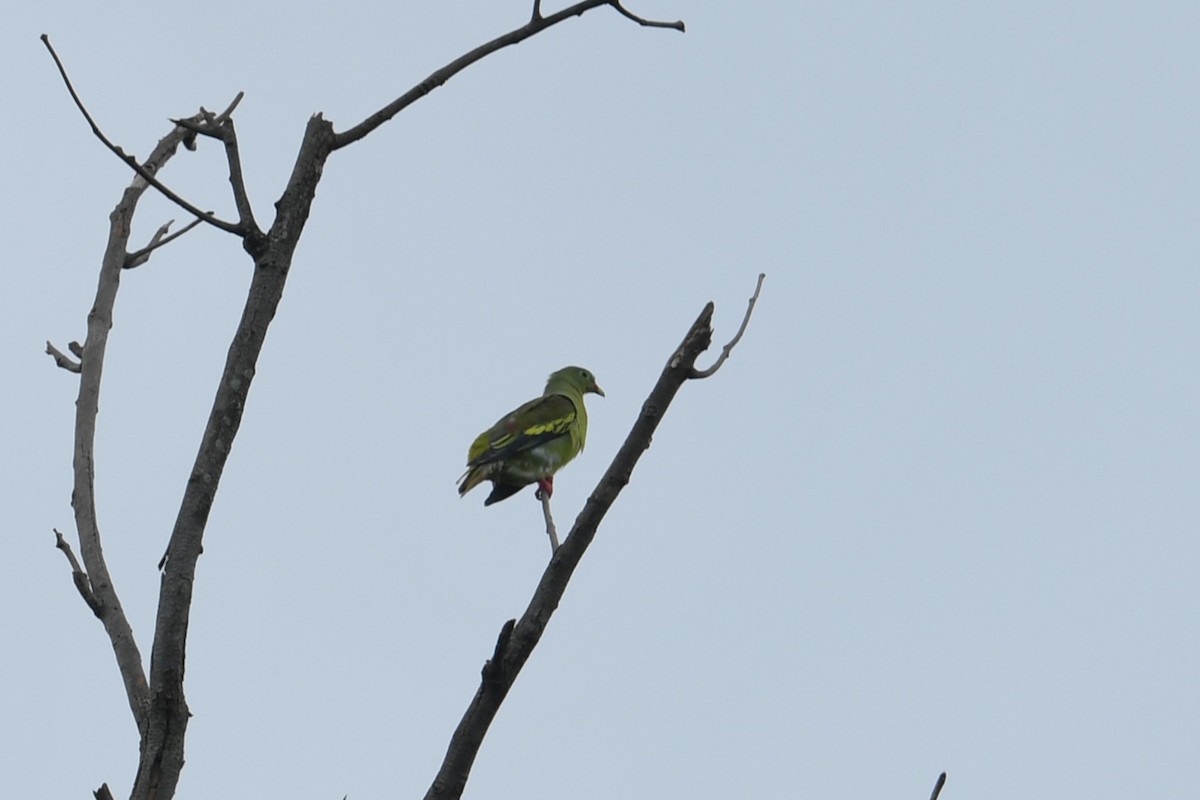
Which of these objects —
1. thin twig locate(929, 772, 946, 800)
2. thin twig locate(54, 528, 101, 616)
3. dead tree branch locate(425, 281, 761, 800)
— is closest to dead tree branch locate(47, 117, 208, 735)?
thin twig locate(54, 528, 101, 616)

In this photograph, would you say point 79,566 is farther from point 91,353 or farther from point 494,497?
point 494,497

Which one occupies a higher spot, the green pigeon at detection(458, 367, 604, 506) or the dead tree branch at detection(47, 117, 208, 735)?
the green pigeon at detection(458, 367, 604, 506)

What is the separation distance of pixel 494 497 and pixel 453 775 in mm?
7261

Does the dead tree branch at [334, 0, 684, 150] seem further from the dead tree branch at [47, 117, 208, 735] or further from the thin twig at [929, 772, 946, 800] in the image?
the thin twig at [929, 772, 946, 800]

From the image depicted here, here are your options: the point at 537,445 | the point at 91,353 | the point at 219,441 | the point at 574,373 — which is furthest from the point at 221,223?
the point at 574,373

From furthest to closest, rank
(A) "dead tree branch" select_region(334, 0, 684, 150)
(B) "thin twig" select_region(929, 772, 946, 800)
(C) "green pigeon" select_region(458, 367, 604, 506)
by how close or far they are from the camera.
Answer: (C) "green pigeon" select_region(458, 367, 604, 506), (A) "dead tree branch" select_region(334, 0, 684, 150), (B) "thin twig" select_region(929, 772, 946, 800)

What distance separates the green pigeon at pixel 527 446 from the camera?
35.3ft

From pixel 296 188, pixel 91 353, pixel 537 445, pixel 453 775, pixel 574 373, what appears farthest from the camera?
pixel 574 373

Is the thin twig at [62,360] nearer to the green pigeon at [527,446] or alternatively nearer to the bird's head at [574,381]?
the green pigeon at [527,446]

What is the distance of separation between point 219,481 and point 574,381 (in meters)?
9.08

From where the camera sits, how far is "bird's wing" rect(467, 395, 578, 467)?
35.6 feet

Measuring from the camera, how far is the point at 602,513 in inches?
157

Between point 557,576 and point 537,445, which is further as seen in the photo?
point 537,445

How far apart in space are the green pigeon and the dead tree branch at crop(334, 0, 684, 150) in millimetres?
6122
